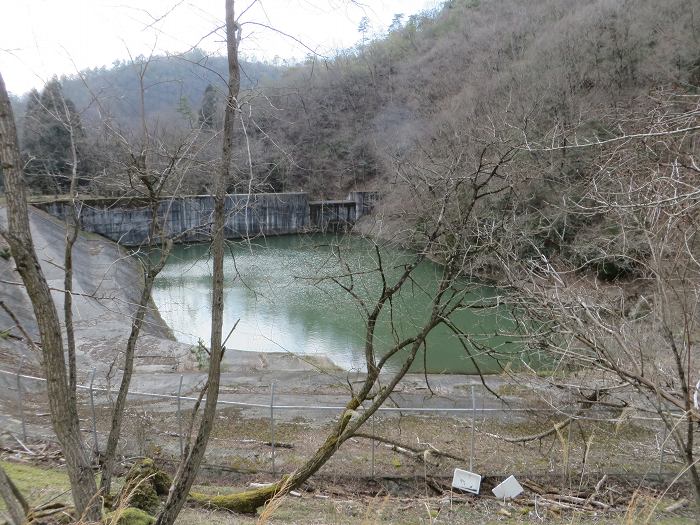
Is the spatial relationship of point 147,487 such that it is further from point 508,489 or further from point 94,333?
point 94,333

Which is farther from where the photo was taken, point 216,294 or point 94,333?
point 94,333

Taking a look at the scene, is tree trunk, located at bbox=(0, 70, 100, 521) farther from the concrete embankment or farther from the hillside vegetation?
the concrete embankment

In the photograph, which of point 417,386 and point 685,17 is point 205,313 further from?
point 685,17

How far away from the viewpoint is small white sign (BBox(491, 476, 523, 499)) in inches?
311

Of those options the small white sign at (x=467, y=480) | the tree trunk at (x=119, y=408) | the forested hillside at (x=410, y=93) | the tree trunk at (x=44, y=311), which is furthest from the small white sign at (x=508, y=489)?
the tree trunk at (x=44, y=311)

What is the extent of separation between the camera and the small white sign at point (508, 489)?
790cm

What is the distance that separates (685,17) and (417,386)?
25971 mm

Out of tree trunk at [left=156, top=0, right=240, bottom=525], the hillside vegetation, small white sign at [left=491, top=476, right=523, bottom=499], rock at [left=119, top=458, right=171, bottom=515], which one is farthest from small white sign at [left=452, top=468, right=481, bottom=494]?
tree trunk at [left=156, top=0, right=240, bottom=525]

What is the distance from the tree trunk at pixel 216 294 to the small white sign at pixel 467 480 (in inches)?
174

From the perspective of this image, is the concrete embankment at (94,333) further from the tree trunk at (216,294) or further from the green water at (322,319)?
the tree trunk at (216,294)

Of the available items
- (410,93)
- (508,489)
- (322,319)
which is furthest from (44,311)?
(410,93)

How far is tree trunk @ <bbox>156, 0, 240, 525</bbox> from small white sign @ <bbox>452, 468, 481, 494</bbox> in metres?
4.41

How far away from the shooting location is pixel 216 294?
4.61 metres

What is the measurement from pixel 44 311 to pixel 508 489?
680 centimetres
